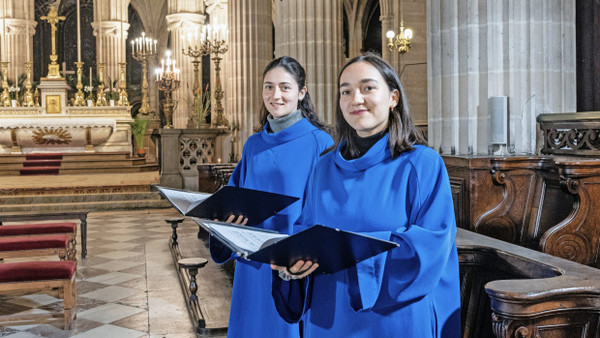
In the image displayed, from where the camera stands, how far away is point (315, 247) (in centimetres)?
151

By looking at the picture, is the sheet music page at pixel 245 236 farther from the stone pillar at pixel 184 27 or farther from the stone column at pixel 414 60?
the stone pillar at pixel 184 27

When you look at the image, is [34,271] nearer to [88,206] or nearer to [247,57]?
[88,206]

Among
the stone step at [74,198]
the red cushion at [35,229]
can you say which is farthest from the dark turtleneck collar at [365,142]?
the stone step at [74,198]

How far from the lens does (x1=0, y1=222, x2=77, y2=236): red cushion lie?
6070 mm

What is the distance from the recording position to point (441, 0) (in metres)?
5.02

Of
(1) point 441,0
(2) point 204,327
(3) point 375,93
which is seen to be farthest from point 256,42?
(3) point 375,93

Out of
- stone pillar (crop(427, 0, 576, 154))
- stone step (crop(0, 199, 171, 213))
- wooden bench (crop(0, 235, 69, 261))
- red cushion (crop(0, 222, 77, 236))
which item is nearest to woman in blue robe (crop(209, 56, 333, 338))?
stone pillar (crop(427, 0, 576, 154))

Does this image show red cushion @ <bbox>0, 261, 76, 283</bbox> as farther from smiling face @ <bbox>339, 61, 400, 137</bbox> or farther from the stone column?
the stone column

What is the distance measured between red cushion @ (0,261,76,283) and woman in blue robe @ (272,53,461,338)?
3.05 m

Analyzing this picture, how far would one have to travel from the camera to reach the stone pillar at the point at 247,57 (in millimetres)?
12438

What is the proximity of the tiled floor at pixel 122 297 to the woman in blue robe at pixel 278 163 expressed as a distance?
68.1 inches

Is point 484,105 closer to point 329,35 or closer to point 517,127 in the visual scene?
point 517,127

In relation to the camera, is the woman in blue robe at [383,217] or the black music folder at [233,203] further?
the black music folder at [233,203]

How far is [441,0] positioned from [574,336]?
361cm
